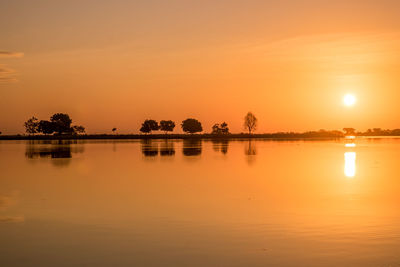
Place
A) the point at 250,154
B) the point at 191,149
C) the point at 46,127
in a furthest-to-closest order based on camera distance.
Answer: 1. the point at 46,127
2. the point at 191,149
3. the point at 250,154

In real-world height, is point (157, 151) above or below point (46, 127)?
below

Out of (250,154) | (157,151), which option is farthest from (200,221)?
(157,151)

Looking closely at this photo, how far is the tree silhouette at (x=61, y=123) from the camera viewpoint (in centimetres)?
18769

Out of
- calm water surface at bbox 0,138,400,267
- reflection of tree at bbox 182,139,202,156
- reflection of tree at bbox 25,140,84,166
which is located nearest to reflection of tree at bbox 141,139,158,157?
reflection of tree at bbox 182,139,202,156

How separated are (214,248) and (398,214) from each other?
836 cm

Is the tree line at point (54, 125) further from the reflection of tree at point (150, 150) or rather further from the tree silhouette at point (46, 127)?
the reflection of tree at point (150, 150)

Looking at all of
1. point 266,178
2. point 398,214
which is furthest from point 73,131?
point 398,214

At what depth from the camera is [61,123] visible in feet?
619

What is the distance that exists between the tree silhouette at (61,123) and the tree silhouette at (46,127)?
1.48 meters

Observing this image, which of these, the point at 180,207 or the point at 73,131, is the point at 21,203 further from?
the point at 73,131

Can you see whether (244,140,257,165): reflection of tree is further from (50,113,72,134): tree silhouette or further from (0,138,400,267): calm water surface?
(50,113,72,134): tree silhouette

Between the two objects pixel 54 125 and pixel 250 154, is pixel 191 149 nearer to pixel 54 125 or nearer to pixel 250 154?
pixel 250 154

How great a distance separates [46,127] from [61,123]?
20.9 ft

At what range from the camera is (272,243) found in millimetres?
11906
